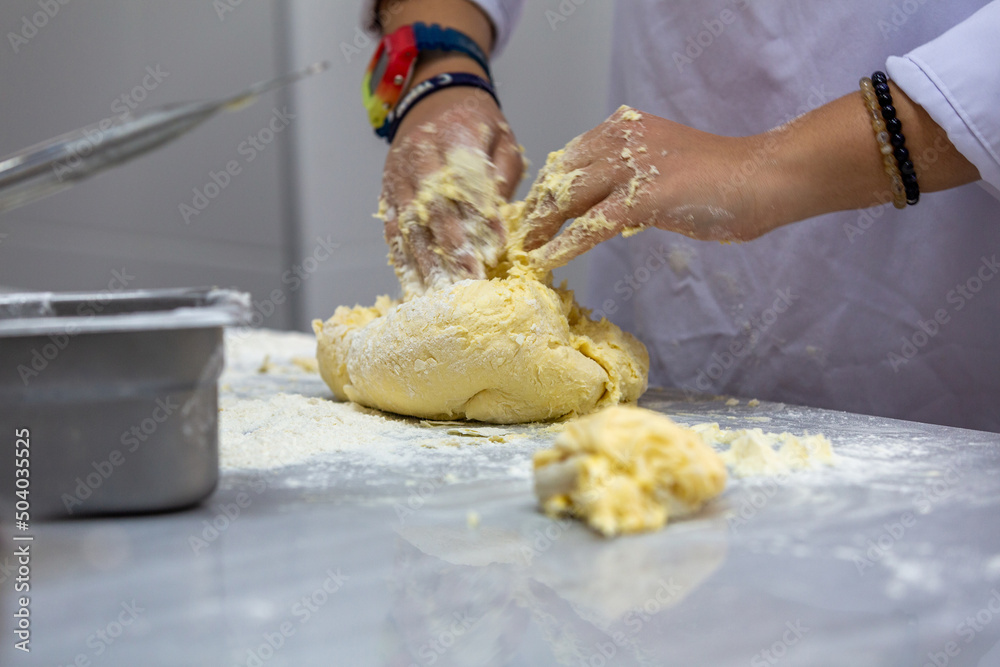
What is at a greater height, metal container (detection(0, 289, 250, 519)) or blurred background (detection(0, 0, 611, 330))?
blurred background (detection(0, 0, 611, 330))

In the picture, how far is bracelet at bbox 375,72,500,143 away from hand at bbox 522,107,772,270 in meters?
0.40

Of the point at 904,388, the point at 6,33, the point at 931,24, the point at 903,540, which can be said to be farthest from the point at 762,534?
the point at 6,33

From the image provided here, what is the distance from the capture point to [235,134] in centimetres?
341

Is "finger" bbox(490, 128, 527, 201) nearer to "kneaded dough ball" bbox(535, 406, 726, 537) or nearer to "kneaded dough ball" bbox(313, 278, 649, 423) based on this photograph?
"kneaded dough ball" bbox(313, 278, 649, 423)

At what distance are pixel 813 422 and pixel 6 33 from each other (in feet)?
10.3

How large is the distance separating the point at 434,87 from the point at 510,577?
43.9 inches

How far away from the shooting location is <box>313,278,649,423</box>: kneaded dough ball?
3.37 feet

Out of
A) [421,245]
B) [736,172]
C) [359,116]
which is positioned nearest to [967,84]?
[736,172]

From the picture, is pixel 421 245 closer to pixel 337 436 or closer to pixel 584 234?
pixel 584 234

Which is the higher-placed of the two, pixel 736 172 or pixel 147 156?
pixel 147 156
